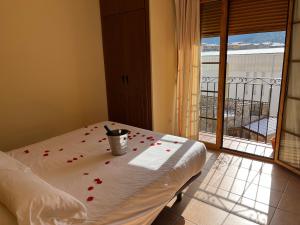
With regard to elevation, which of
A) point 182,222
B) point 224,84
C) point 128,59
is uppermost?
point 128,59

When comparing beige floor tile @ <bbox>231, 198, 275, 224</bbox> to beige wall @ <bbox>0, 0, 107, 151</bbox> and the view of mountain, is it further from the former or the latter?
beige wall @ <bbox>0, 0, 107, 151</bbox>

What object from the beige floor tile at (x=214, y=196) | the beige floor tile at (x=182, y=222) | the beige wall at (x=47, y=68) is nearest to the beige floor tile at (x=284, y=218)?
the beige floor tile at (x=214, y=196)

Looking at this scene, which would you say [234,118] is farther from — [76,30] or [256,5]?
[76,30]

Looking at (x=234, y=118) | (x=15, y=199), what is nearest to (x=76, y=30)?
(x=15, y=199)

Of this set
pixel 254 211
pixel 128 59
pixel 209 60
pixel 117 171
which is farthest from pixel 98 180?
pixel 209 60

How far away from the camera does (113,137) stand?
1.75 metres

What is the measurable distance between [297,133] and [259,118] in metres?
1.27

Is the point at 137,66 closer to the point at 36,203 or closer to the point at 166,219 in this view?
the point at 166,219

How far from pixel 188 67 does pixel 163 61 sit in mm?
372


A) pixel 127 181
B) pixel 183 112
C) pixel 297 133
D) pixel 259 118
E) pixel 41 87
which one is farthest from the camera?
pixel 259 118

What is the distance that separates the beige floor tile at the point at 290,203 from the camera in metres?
1.97

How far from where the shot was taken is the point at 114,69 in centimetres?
334

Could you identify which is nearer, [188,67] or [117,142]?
[117,142]

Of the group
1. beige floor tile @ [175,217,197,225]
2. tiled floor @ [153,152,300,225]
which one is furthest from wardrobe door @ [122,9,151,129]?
beige floor tile @ [175,217,197,225]
